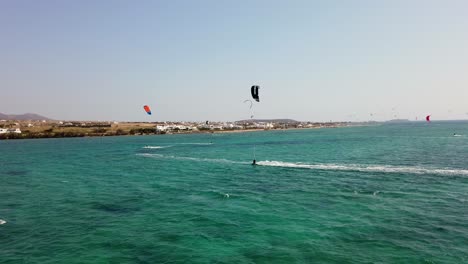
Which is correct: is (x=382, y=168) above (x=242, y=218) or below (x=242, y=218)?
above

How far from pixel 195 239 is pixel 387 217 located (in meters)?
14.7

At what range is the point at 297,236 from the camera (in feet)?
68.9

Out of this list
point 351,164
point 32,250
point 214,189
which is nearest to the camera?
point 32,250

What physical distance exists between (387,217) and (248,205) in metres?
11.4

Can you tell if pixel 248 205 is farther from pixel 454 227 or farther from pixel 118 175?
pixel 118 175

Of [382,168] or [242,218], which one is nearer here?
[242,218]

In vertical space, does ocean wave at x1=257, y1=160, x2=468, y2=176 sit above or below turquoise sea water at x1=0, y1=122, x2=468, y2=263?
above

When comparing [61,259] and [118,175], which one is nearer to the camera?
[61,259]

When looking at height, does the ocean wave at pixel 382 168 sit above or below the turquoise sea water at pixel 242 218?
above

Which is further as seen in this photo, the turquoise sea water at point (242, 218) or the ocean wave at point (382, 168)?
the ocean wave at point (382, 168)

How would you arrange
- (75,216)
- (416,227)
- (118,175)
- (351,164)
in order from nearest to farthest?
(416,227)
(75,216)
(118,175)
(351,164)

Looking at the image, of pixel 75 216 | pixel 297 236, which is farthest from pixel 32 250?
pixel 297 236

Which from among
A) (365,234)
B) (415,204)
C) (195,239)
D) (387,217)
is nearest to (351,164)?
(415,204)

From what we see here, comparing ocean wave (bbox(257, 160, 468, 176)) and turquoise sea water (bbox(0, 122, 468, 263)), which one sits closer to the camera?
turquoise sea water (bbox(0, 122, 468, 263))
